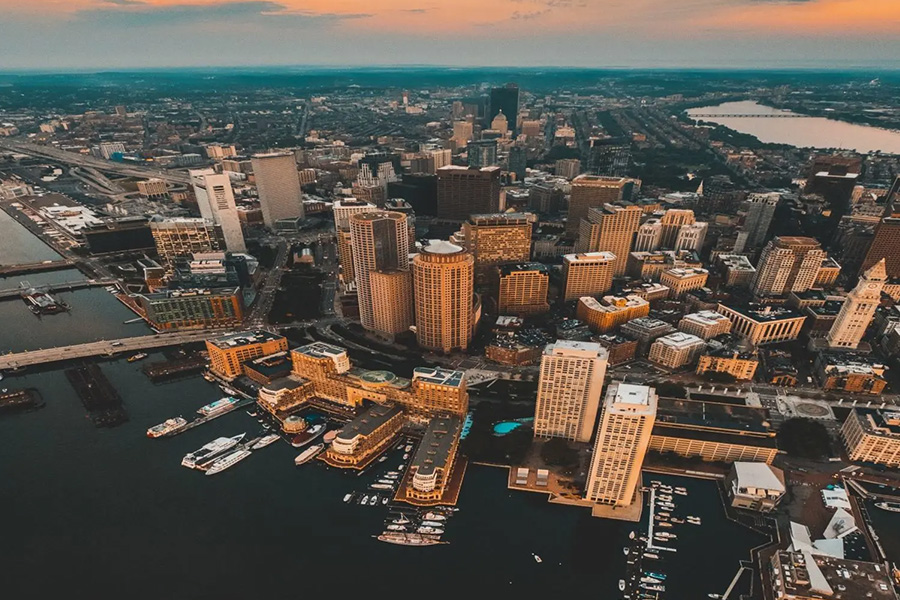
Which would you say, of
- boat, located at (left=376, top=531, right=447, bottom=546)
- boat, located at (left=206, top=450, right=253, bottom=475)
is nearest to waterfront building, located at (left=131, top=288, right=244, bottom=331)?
boat, located at (left=206, top=450, right=253, bottom=475)

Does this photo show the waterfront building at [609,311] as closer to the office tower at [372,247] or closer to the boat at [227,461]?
the office tower at [372,247]

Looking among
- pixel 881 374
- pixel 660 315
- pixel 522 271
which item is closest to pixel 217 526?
pixel 522 271

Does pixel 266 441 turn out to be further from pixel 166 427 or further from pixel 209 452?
pixel 166 427

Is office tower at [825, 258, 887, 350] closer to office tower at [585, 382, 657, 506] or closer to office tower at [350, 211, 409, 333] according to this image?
office tower at [585, 382, 657, 506]

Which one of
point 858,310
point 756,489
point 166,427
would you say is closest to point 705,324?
point 858,310

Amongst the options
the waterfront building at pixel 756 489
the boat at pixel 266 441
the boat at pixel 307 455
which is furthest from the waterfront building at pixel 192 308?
the waterfront building at pixel 756 489
